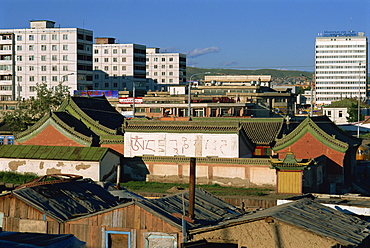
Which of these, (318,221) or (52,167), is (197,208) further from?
(52,167)

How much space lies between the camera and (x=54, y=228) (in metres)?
29.5

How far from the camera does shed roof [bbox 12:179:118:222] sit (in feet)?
100

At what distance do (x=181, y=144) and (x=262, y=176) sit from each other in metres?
7.93

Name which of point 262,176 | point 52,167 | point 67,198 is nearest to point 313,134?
point 262,176

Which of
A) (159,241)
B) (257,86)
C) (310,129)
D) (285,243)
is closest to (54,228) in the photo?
(159,241)

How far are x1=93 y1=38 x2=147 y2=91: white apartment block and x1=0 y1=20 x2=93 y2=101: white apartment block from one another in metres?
28.6

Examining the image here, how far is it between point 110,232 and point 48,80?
109 meters

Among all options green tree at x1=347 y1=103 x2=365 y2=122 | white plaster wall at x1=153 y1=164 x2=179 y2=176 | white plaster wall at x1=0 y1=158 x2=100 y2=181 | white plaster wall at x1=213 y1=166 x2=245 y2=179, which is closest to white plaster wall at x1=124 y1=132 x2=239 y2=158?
white plaster wall at x1=153 y1=164 x2=179 y2=176

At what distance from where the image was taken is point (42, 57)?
133000mm

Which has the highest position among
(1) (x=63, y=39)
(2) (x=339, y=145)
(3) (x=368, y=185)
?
(1) (x=63, y=39)

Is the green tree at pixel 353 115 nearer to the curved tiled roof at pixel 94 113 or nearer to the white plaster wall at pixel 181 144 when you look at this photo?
the curved tiled roof at pixel 94 113

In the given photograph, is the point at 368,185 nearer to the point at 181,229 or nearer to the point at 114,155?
the point at 114,155

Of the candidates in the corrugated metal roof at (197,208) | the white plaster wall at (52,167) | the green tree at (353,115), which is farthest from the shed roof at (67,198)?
the green tree at (353,115)

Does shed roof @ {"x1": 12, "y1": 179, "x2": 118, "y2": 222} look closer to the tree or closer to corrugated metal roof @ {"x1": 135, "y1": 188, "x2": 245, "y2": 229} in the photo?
corrugated metal roof @ {"x1": 135, "y1": 188, "x2": 245, "y2": 229}
